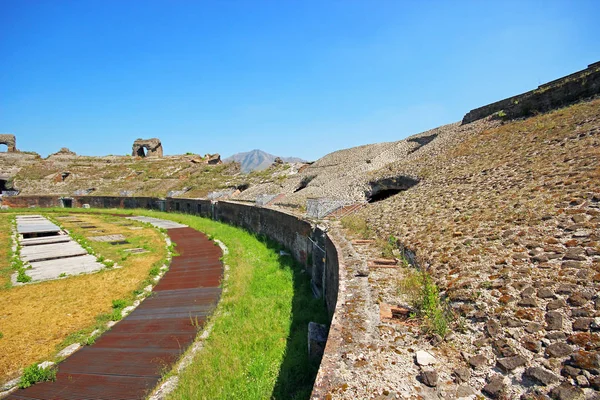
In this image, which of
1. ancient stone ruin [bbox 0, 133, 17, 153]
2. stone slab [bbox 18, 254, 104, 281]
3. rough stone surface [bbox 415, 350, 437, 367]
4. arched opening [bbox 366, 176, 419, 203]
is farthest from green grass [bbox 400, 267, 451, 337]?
ancient stone ruin [bbox 0, 133, 17, 153]

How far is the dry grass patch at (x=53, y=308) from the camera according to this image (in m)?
5.87

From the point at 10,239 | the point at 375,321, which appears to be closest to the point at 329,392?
the point at 375,321

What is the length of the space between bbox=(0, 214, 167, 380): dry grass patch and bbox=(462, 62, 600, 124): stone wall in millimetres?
14516

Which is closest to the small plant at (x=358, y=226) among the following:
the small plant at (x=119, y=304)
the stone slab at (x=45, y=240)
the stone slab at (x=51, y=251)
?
the small plant at (x=119, y=304)

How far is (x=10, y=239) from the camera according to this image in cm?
1530

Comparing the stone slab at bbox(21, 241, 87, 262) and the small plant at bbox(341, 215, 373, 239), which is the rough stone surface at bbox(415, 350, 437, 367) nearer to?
the small plant at bbox(341, 215, 373, 239)

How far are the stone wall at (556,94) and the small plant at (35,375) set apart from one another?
14.8m

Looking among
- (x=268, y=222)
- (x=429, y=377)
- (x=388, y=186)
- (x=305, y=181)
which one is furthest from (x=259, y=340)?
(x=305, y=181)

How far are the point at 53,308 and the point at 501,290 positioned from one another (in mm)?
9279

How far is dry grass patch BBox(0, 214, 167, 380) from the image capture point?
5.87m

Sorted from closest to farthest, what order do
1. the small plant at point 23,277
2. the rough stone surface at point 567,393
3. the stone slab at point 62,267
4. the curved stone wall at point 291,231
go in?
the rough stone surface at point 567,393
the curved stone wall at point 291,231
the small plant at point 23,277
the stone slab at point 62,267

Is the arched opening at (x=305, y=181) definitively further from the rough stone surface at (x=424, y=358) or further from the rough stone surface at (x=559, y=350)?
the rough stone surface at (x=559, y=350)

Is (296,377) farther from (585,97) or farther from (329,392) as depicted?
(585,97)

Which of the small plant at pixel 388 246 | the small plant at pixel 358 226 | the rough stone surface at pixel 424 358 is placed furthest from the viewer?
the small plant at pixel 358 226
